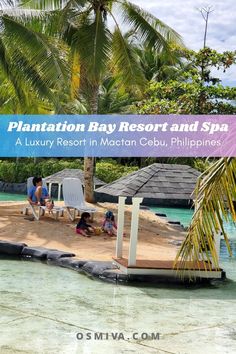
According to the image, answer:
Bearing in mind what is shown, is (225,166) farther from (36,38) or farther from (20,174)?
(20,174)

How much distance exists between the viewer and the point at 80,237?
1202 centimetres

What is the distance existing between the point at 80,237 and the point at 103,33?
20.9 feet

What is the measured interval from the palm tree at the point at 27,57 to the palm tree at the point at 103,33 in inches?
64.8

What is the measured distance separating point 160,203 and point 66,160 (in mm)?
6276

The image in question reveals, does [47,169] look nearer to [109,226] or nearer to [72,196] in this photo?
[72,196]

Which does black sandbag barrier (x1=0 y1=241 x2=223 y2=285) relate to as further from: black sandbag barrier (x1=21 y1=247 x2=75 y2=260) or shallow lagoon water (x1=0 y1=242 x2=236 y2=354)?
shallow lagoon water (x1=0 y1=242 x2=236 y2=354)

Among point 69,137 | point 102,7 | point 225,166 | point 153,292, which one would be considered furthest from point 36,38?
point 225,166

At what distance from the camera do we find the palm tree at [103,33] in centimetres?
1549

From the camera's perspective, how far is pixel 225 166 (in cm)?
369

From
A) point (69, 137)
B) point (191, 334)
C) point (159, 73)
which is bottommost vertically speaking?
point (191, 334)

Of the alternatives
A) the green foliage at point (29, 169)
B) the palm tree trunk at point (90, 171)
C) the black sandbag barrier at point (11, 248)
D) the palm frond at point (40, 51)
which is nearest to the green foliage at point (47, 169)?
the green foliage at point (29, 169)

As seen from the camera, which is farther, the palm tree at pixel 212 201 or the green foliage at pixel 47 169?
the green foliage at pixel 47 169

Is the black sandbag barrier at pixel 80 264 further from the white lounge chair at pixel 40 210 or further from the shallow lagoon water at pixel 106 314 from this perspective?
the white lounge chair at pixel 40 210

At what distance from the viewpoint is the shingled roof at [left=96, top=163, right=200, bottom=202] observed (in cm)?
859
